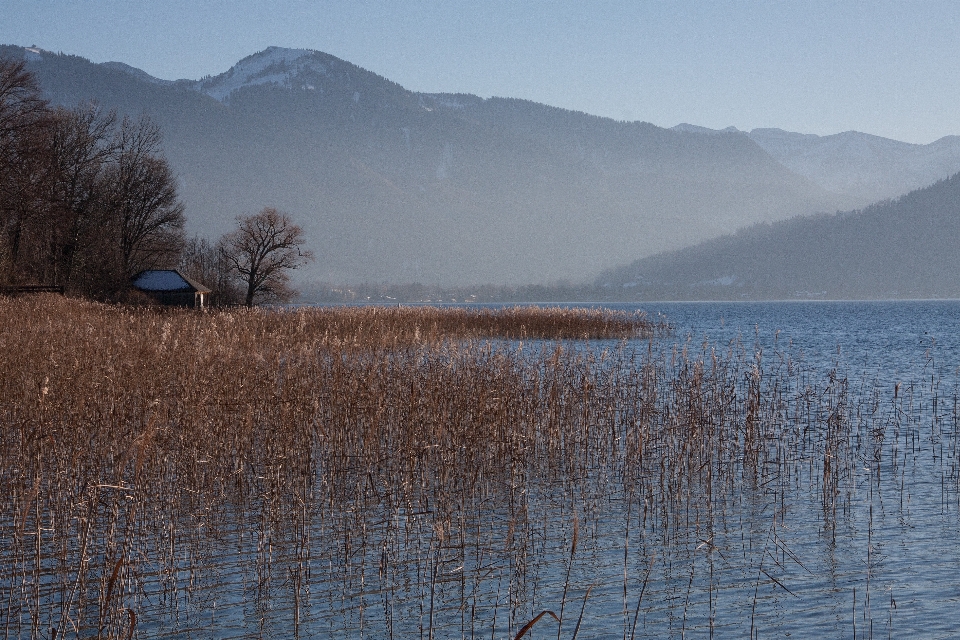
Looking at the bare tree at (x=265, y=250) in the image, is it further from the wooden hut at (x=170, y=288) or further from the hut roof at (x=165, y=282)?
the wooden hut at (x=170, y=288)

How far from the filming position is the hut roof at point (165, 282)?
5200 centimetres

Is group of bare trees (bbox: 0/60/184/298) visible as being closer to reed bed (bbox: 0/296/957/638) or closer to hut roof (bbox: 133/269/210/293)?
hut roof (bbox: 133/269/210/293)

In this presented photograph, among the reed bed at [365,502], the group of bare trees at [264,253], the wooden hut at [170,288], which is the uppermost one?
the group of bare trees at [264,253]

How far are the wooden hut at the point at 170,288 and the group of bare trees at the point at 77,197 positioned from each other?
150 centimetres

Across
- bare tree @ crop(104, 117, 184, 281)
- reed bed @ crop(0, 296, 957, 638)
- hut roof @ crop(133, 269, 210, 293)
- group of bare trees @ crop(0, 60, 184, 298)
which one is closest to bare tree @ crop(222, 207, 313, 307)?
group of bare trees @ crop(0, 60, 184, 298)

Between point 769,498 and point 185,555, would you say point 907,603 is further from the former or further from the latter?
point 185,555

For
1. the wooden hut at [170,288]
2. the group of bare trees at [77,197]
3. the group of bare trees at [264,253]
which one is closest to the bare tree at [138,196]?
the group of bare trees at [77,197]

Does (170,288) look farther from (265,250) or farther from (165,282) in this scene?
(265,250)

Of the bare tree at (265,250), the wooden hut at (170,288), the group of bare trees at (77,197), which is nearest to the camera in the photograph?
the group of bare trees at (77,197)

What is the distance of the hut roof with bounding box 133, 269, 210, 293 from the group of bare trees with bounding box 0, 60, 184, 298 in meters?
1.31

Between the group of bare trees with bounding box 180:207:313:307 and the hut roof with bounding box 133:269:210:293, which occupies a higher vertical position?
the group of bare trees with bounding box 180:207:313:307

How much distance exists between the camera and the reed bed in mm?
7445

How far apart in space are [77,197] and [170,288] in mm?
7515

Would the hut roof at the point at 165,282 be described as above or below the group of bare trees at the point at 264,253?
below
